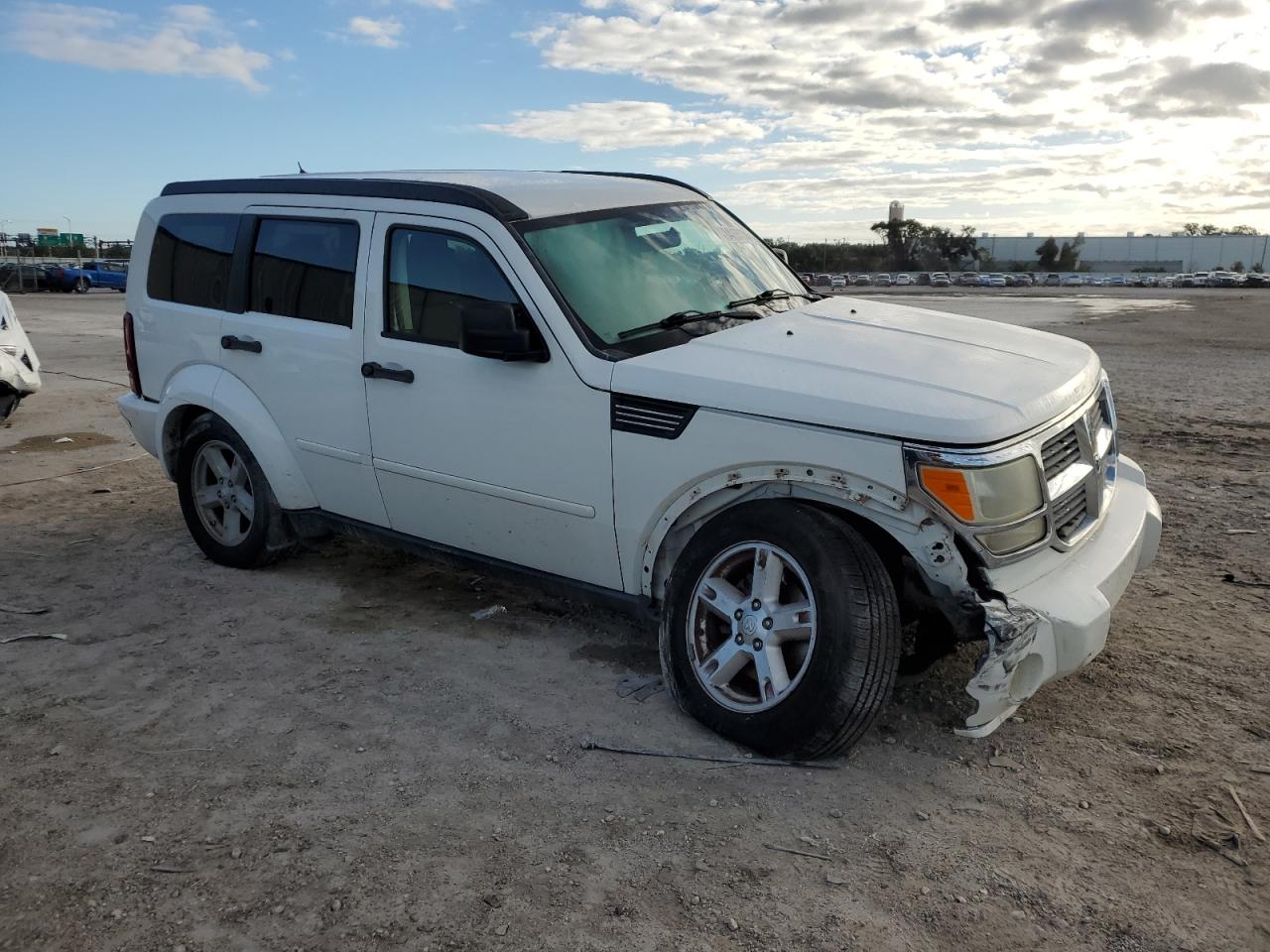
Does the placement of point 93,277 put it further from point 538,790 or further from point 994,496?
point 994,496

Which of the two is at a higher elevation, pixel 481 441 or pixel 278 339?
pixel 278 339

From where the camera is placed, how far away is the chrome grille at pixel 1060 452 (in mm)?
3488

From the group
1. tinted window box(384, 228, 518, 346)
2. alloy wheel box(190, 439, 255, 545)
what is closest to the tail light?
alloy wheel box(190, 439, 255, 545)

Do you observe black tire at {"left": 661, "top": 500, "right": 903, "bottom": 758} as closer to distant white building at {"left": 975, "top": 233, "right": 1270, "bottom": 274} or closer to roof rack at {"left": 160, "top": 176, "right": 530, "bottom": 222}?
roof rack at {"left": 160, "top": 176, "right": 530, "bottom": 222}

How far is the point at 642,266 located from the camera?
14.2ft

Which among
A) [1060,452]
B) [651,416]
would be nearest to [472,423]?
[651,416]

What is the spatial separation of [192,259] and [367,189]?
4.76 feet

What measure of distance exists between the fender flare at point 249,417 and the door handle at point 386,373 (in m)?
0.81

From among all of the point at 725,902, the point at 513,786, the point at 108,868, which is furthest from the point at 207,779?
the point at 725,902

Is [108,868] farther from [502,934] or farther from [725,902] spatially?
[725,902]

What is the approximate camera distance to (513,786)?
3.42 m

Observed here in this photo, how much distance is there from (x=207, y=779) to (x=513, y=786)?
1.04m

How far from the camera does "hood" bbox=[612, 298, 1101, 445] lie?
3248 mm

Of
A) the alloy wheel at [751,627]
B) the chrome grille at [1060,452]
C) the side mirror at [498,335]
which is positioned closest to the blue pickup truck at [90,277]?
the side mirror at [498,335]
